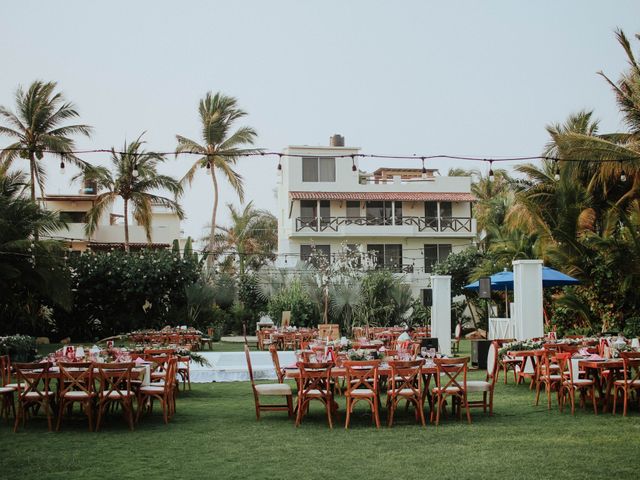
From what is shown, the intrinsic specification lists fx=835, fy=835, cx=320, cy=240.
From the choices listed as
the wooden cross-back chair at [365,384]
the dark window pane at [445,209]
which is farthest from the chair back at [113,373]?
the dark window pane at [445,209]

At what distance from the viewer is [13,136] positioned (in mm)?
31891

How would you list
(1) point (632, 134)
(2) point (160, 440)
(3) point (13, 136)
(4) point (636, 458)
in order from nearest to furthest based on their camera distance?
(4) point (636, 458), (2) point (160, 440), (1) point (632, 134), (3) point (13, 136)

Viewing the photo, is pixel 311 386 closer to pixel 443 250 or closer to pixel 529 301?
pixel 529 301

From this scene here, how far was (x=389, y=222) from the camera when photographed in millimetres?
42219

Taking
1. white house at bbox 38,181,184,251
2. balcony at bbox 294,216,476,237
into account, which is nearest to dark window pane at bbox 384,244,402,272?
balcony at bbox 294,216,476,237

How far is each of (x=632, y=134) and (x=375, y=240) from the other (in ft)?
61.3

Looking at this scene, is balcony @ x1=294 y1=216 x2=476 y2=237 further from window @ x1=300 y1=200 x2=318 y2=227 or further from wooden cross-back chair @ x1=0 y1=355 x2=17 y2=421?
wooden cross-back chair @ x1=0 y1=355 x2=17 y2=421

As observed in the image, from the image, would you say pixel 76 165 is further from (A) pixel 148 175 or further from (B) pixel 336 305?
(B) pixel 336 305

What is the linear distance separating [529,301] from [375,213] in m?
25.7

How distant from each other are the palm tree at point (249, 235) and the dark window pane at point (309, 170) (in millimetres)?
5714

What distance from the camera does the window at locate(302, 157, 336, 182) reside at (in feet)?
139

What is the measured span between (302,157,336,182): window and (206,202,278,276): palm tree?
581 centimetres

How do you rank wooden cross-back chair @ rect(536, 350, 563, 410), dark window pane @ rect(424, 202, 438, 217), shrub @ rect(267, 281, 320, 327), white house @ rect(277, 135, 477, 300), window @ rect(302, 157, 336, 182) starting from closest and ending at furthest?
wooden cross-back chair @ rect(536, 350, 563, 410) < shrub @ rect(267, 281, 320, 327) < white house @ rect(277, 135, 477, 300) < window @ rect(302, 157, 336, 182) < dark window pane @ rect(424, 202, 438, 217)

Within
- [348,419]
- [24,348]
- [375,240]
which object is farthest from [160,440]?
[375,240]
